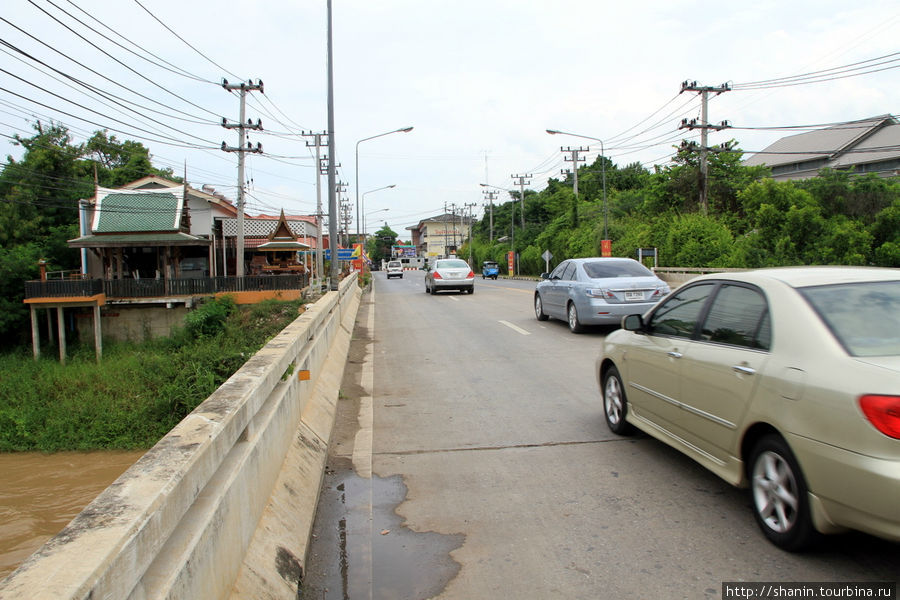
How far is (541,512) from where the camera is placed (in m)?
4.36

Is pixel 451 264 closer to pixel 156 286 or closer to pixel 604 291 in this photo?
pixel 604 291

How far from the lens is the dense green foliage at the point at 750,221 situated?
1101 inches

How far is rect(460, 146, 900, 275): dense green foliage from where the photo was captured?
28.0m

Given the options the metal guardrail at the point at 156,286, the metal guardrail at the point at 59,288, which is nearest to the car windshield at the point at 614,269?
the metal guardrail at the point at 156,286

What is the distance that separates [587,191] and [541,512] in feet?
229

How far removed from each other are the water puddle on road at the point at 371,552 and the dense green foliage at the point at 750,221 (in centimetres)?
2743

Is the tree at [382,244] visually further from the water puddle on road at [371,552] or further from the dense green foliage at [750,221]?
the water puddle on road at [371,552]

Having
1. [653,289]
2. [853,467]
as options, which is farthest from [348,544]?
[653,289]

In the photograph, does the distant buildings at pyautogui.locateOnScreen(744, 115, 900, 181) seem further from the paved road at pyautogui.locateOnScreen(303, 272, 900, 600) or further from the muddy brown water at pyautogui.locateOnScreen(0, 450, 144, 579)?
the paved road at pyautogui.locateOnScreen(303, 272, 900, 600)

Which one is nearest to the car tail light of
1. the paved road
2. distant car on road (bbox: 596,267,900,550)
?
distant car on road (bbox: 596,267,900,550)

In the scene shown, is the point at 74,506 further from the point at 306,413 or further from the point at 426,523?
the point at 426,523

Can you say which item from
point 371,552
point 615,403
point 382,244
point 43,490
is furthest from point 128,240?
point 382,244

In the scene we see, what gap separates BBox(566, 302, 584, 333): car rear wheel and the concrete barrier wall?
8.21 meters

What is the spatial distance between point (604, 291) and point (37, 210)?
4113cm
